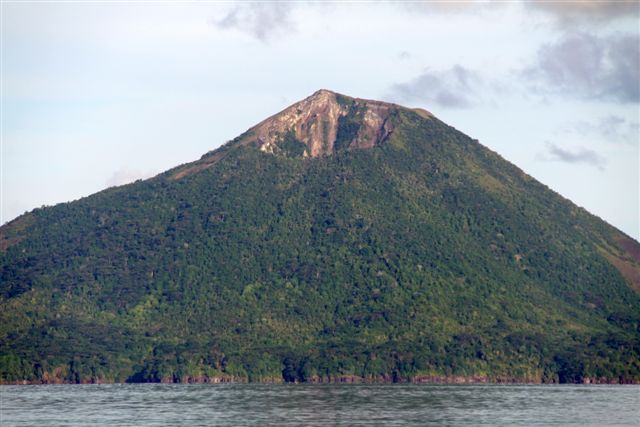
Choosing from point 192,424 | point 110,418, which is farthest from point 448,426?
point 110,418

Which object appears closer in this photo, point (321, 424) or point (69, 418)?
point (321, 424)

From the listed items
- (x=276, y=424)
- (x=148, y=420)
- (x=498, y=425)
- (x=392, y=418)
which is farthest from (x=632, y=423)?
(x=148, y=420)

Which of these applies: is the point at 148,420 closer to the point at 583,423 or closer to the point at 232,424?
the point at 232,424

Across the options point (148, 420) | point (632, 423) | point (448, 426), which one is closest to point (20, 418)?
point (148, 420)

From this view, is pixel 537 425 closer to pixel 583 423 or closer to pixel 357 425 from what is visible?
pixel 583 423

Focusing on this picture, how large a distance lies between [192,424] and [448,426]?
35.9 metres

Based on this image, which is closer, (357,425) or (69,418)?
(357,425)

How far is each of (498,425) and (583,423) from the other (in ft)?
42.8

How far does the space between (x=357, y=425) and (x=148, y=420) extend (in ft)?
103

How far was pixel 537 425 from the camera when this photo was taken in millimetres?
192500

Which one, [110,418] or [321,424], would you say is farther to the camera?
[110,418]

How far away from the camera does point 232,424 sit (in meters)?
188

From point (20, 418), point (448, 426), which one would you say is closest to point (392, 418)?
point (448, 426)

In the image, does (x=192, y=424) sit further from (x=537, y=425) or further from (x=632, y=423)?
(x=632, y=423)
